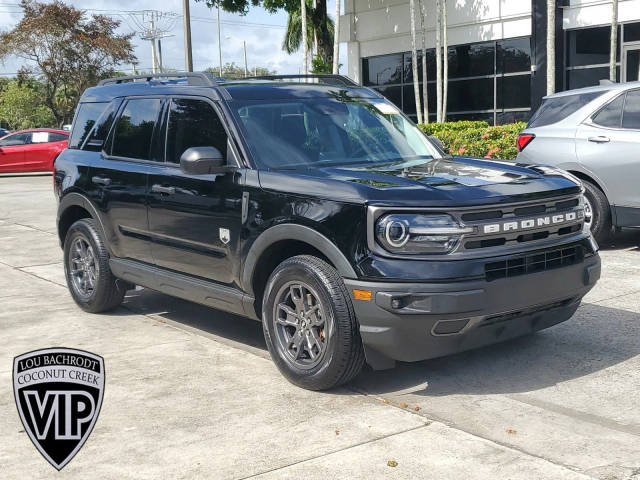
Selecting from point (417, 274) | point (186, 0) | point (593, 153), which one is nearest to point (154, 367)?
point (417, 274)

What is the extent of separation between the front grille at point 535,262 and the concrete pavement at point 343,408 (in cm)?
74

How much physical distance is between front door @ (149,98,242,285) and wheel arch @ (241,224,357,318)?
0.18 m

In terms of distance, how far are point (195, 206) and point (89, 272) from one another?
6.39 feet

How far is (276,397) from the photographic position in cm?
511

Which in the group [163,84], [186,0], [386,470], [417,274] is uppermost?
[186,0]

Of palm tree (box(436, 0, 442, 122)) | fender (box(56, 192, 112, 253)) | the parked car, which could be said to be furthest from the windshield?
palm tree (box(436, 0, 442, 122))

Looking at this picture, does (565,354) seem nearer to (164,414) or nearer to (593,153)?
(164,414)

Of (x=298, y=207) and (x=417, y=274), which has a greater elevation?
(x=298, y=207)

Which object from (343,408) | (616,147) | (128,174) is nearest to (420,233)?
(343,408)

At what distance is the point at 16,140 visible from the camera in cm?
2762

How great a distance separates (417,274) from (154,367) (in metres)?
2.12

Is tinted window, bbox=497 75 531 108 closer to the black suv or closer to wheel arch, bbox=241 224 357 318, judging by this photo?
the black suv

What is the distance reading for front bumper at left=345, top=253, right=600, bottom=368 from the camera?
4621 mm

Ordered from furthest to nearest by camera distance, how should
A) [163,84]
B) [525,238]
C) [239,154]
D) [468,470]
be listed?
1. [163,84]
2. [239,154]
3. [525,238]
4. [468,470]
